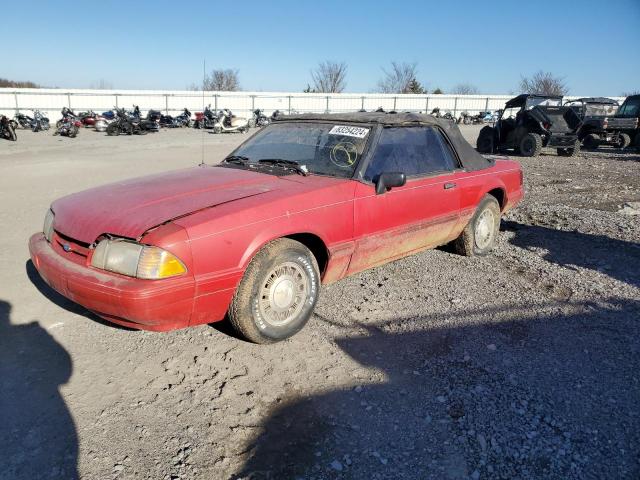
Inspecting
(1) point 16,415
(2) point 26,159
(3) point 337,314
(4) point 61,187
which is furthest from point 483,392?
(2) point 26,159

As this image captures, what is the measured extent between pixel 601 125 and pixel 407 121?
16.6 m

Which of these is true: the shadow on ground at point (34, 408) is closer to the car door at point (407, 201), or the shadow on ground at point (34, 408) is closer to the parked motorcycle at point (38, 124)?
the car door at point (407, 201)

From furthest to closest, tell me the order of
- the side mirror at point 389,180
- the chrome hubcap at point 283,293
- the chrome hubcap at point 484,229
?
the chrome hubcap at point 484,229 → the side mirror at point 389,180 → the chrome hubcap at point 283,293

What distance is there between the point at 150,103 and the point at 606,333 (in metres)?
37.2

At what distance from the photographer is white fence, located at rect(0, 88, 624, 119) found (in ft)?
104

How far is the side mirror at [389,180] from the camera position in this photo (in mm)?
3561

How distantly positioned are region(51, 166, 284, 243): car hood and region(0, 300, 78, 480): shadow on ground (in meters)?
0.78

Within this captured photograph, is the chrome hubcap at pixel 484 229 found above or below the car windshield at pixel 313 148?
below

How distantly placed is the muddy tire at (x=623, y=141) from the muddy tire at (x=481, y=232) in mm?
16070

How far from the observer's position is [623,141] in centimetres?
1798

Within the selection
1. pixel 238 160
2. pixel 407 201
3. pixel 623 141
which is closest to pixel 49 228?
pixel 238 160

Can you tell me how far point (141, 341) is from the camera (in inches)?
128

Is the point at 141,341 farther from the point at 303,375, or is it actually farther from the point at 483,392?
the point at 483,392

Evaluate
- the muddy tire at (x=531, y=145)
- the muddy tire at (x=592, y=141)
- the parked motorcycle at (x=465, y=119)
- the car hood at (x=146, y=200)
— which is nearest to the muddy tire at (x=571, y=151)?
the muddy tire at (x=531, y=145)
